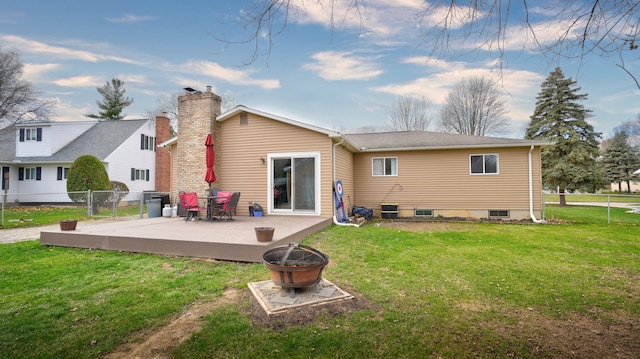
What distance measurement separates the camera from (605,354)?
253 cm

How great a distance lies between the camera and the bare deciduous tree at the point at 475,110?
23.2 meters

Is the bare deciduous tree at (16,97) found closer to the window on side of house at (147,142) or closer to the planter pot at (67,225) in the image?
the window on side of house at (147,142)

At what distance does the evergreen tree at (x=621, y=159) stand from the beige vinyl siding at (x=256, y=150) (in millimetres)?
30543

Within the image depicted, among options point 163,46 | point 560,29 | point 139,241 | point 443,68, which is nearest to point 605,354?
point 560,29

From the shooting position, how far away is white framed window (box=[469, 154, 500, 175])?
11484 mm

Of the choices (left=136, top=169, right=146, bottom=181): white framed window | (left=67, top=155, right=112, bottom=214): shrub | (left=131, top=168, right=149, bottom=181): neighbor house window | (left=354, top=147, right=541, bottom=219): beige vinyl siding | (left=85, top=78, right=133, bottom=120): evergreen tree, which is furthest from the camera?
(left=85, top=78, right=133, bottom=120): evergreen tree

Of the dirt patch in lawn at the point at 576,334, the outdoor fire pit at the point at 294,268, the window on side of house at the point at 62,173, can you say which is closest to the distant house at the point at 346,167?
the outdoor fire pit at the point at 294,268

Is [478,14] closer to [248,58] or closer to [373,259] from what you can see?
[248,58]

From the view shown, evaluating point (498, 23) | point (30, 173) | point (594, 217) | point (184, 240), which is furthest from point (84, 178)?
point (594, 217)

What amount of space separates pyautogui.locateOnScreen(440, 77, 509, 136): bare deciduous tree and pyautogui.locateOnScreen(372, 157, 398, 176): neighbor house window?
14.2m

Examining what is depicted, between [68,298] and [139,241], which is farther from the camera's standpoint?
[139,241]

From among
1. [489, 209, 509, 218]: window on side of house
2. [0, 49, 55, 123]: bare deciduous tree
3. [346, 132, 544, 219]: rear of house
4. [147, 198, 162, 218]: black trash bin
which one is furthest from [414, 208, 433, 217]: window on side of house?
[0, 49, 55, 123]: bare deciduous tree

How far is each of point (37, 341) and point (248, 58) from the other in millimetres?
3049

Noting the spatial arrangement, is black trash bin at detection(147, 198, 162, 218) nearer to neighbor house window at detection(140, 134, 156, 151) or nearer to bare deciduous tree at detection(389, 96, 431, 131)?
neighbor house window at detection(140, 134, 156, 151)
